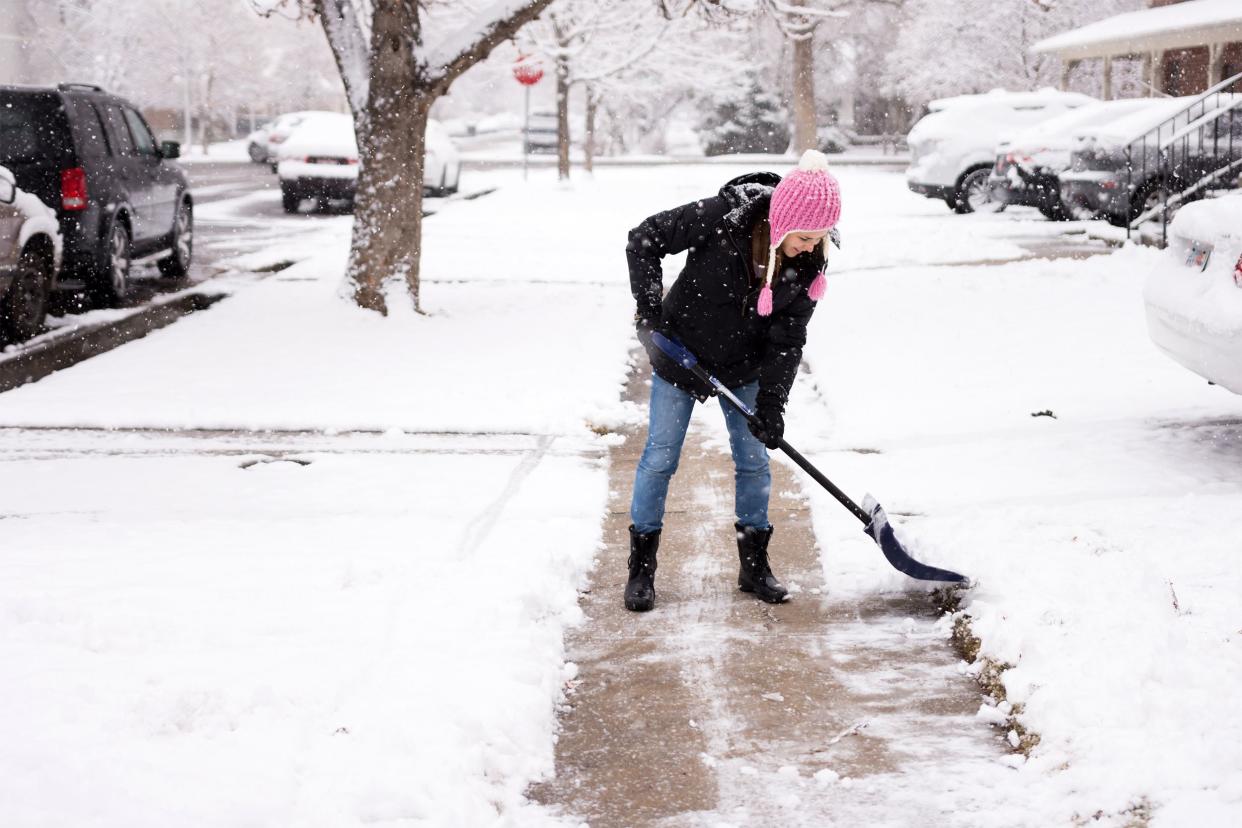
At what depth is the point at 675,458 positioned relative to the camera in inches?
183

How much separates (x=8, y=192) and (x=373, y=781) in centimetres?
749

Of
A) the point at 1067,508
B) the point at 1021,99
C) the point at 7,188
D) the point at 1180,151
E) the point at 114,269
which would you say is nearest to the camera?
the point at 1067,508

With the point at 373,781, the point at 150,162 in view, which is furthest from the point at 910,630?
the point at 150,162

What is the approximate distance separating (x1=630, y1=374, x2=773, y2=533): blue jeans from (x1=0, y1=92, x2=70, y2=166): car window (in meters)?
7.57

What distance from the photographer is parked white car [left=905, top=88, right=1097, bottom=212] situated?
20.5m

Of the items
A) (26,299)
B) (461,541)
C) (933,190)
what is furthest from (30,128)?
(933,190)

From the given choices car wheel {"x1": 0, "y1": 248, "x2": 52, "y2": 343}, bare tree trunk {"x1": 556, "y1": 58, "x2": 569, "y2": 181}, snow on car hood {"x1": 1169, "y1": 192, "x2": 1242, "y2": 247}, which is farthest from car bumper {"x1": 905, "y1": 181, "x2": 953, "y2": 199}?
snow on car hood {"x1": 1169, "y1": 192, "x2": 1242, "y2": 247}

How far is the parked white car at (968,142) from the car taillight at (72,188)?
45.2 feet

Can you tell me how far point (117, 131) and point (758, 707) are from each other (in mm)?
9861

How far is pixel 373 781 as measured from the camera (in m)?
3.14

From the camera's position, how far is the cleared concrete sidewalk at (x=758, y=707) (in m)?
3.31

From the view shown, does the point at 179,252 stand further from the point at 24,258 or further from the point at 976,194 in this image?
the point at 976,194

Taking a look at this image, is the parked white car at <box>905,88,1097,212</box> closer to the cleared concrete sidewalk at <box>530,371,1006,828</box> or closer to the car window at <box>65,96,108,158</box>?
the car window at <box>65,96,108,158</box>

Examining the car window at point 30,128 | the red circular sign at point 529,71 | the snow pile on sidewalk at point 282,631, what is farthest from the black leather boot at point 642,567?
the red circular sign at point 529,71
